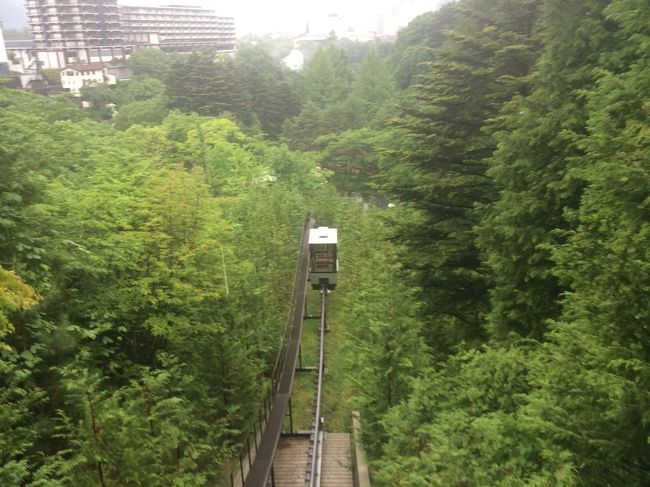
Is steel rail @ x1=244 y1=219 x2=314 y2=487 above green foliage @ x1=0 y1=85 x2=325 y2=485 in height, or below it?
below

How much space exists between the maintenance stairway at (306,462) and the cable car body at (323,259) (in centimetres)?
920

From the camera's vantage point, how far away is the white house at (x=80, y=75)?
57281mm

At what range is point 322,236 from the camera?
22719mm

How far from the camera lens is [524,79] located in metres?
11.0

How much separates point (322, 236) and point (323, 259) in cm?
107

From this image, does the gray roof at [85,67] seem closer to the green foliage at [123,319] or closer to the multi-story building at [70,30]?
the multi-story building at [70,30]

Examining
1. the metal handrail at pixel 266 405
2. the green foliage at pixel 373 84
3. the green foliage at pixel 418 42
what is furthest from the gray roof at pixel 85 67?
the metal handrail at pixel 266 405

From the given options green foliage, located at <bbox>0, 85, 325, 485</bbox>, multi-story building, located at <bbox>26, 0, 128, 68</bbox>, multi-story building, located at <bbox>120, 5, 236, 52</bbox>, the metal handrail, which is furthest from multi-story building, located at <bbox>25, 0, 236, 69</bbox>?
the metal handrail

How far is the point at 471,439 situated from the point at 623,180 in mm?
4334

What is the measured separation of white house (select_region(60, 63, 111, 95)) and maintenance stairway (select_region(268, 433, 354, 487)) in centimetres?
5542

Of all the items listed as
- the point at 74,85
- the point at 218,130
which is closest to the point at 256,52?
the point at 74,85

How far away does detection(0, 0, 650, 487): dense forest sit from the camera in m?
6.27

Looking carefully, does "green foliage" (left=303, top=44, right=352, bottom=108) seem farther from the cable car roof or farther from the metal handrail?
the metal handrail

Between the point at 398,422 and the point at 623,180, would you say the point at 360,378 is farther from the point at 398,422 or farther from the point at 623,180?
the point at 623,180
